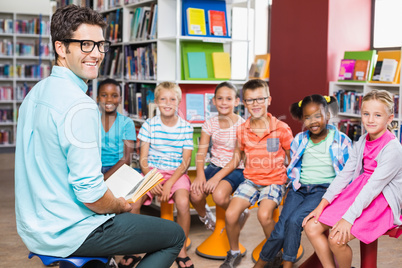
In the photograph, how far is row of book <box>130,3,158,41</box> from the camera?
3.66m

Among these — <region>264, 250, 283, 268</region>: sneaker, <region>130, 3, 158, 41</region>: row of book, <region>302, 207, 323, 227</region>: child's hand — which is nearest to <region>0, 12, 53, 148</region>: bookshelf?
<region>130, 3, 158, 41</region>: row of book

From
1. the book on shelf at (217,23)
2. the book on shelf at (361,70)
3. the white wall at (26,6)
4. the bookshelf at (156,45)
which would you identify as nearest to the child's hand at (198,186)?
the bookshelf at (156,45)

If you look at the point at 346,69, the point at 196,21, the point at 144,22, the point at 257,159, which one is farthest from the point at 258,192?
the point at 346,69

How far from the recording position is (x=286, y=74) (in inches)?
215

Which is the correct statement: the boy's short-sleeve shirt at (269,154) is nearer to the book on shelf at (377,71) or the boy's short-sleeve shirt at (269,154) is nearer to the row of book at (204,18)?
the row of book at (204,18)

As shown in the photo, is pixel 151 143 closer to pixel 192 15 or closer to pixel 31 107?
pixel 192 15

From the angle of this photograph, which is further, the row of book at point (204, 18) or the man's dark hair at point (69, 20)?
the row of book at point (204, 18)

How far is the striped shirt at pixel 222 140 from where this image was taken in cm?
303

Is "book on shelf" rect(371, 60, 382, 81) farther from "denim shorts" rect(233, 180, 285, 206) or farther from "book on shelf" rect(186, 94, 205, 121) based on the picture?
"denim shorts" rect(233, 180, 285, 206)

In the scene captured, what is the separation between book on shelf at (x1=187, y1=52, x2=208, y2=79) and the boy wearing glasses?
73cm

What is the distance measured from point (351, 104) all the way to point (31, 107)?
146 inches

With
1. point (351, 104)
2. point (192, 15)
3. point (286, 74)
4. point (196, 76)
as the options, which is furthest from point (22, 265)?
point (286, 74)

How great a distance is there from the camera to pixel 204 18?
3.49 m

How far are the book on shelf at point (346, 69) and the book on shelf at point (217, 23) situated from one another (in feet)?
5.53
